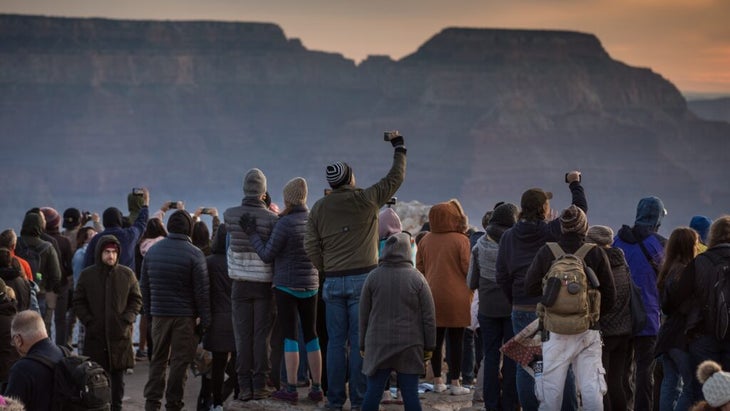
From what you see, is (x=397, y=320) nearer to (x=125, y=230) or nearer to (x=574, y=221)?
(x=574, y=221)

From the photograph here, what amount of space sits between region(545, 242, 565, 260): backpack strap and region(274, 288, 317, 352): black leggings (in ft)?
6.74

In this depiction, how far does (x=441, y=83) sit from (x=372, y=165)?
16661 millimetres

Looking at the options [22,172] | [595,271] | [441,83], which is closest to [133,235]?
[595,271]

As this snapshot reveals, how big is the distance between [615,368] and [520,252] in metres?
1.08

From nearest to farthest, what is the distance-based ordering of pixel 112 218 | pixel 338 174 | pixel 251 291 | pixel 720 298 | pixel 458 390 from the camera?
pixel 720 298 → pixel 338 174 → pixel 251 291 → pixel 458 390 → pixel 112 218

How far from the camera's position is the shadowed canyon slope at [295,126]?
176250mm

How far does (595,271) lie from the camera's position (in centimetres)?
769

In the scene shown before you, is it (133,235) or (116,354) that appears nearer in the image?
(116,354)

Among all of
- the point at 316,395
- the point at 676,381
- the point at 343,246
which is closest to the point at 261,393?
the point at 316,395

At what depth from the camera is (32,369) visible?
21.3ft

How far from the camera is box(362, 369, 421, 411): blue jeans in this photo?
7.98 metres

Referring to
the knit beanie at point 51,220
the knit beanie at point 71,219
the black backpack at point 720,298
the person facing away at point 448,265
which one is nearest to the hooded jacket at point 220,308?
the person facing away at point 448,265

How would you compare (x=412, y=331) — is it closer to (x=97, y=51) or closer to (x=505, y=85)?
(x=97, y=51)

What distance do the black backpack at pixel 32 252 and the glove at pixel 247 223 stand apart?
3213 millimetres
